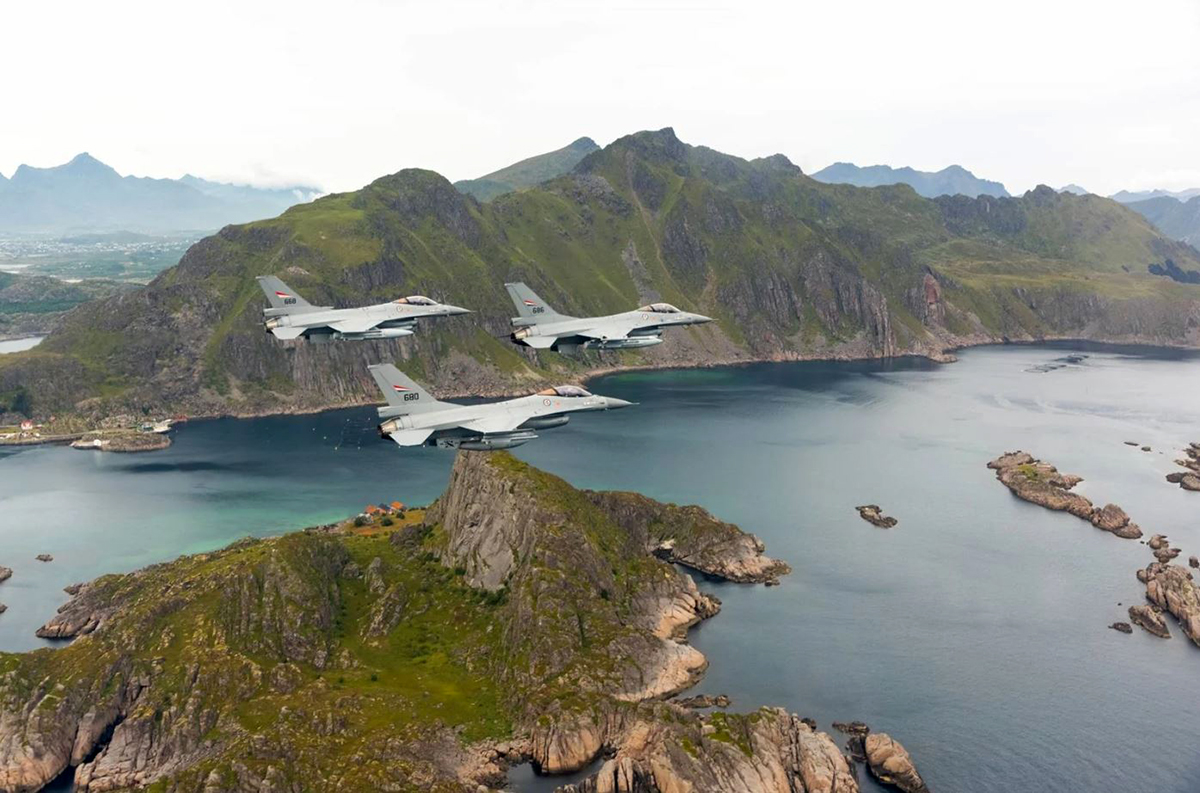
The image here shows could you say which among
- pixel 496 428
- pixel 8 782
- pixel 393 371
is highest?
pixel 393 371

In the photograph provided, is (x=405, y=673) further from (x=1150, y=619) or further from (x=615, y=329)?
(x=1150, y=619)

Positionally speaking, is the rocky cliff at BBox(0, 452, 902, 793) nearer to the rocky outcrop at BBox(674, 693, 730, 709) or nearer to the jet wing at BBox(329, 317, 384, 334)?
the rocky outcrop at BBox(674, 693, 730, 709)

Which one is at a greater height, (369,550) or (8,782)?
(369,550)

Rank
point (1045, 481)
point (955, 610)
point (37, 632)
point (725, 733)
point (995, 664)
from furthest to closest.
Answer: point (1045, 481) → point (955, 610) → point (37, 632) → point (995, 664) → point (725, 733)

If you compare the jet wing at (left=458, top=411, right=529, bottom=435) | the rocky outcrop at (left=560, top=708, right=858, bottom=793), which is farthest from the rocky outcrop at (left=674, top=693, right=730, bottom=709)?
the jet wing at (left=458, top=411, right=529, bottom=435)

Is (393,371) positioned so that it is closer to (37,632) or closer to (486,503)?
(486,503)

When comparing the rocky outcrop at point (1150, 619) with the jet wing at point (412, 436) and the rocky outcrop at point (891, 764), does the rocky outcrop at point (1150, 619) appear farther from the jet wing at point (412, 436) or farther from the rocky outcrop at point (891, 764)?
the jet wing at point (412, 436)

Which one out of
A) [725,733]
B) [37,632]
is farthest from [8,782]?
[725,733]
